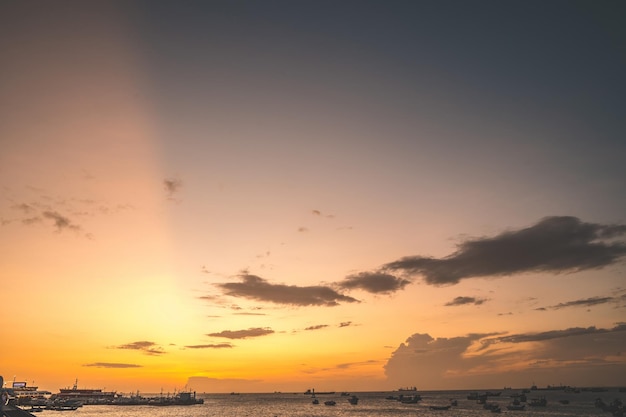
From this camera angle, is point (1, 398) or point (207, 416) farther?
point (207, 416)

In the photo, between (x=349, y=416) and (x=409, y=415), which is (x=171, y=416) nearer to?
(x=349, y=416)

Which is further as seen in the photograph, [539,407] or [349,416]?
[539,407]

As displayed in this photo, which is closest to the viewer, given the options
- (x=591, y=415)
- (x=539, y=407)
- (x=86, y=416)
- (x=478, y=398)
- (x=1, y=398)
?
(x=1, y=398)

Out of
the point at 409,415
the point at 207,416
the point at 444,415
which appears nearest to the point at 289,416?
the point at 207,416

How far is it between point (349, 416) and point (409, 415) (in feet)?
67.5

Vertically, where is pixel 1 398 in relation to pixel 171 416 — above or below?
above

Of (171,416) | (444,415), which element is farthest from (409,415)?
(171,416)

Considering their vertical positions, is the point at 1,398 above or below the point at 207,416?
above

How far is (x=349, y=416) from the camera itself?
14438 cm

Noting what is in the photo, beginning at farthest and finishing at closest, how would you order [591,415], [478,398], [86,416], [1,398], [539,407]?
[478,398], [539,407], [86,416], [591,415], [1,398]

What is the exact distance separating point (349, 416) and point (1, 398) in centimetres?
14097

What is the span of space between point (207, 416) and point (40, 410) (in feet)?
190

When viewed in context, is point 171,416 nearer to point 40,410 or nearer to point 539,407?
point 40,410

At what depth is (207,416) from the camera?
146 meters
